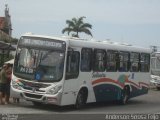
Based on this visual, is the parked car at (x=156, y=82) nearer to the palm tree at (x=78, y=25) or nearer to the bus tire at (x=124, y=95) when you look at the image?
the bus tire at (x=124, y=95)

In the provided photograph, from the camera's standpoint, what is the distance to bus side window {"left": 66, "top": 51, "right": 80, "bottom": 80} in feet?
65.1

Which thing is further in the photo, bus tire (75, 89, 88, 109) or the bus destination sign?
bus tire (75, 89, 88, 109)

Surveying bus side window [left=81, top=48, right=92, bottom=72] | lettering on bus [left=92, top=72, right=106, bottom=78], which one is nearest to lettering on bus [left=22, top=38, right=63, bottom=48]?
bus side window [left=81, top=48, right=92, bottom=72]

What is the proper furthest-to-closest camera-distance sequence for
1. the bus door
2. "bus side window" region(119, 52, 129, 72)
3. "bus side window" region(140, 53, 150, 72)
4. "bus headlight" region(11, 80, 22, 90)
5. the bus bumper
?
"bus side window" region(140, 53, 150, 72)
"bus side window" region(119, 52, 129, 72)
"bus headlight" region(11, 80, 22, 90)
the bus door
the bus bumper

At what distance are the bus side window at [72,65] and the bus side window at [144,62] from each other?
7363 millimetres

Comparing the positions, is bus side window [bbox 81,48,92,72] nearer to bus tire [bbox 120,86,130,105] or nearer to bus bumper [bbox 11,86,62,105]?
bus bumper [bbox 11,86,62,105]

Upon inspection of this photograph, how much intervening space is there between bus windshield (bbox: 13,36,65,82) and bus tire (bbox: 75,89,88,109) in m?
1.86

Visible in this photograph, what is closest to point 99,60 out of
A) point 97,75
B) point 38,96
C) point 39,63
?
point 97,75

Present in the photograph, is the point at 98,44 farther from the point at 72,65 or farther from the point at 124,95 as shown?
the point at 124,95

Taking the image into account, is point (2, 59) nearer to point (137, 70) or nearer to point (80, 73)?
point (137, 70)

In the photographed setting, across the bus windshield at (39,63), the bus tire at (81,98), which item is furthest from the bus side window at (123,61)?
the bus windshield at (39,63)

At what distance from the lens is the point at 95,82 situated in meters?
22.3

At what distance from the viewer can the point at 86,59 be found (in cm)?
2142

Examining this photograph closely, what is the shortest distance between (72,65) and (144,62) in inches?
325
